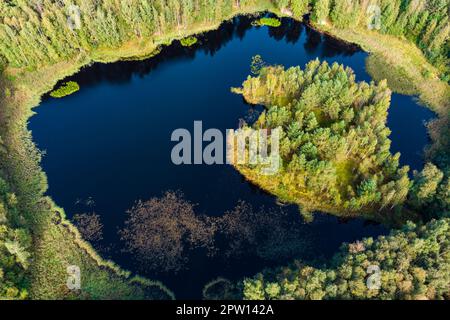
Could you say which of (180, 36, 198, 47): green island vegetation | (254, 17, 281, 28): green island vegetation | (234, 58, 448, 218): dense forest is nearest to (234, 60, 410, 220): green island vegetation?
(234, 58, 448, 218): dense forest

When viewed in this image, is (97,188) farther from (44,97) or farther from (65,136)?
(44,97)

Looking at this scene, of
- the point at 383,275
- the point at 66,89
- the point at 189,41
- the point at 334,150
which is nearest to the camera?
the point at 383,275

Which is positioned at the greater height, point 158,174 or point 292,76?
point 292,76

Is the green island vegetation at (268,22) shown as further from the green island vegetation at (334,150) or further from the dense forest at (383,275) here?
the dense forest at (383,275)

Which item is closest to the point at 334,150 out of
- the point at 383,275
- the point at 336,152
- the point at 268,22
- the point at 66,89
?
the point at 336,152

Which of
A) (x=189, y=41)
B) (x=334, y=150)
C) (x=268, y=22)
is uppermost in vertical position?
(x=268, y=22)

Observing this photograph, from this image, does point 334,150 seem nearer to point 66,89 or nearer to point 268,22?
point 268,22
